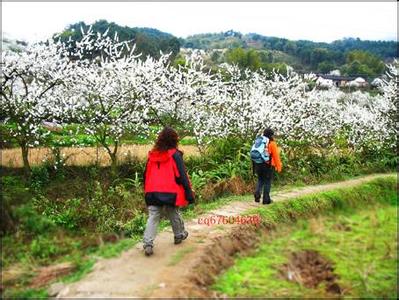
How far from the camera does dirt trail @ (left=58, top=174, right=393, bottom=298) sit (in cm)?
566

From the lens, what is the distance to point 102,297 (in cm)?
560

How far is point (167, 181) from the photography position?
23.6 feet

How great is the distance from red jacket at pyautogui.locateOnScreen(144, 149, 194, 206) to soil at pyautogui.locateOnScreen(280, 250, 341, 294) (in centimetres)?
207

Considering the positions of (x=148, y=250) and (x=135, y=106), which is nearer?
(x=148, y=250)

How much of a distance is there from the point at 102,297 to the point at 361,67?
99.1 meters

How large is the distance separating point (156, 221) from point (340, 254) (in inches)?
107

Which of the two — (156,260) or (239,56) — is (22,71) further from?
(239,56)

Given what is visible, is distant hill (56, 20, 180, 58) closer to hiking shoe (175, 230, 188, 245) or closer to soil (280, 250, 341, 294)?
hiking shoe (175, 230, 188, 245)

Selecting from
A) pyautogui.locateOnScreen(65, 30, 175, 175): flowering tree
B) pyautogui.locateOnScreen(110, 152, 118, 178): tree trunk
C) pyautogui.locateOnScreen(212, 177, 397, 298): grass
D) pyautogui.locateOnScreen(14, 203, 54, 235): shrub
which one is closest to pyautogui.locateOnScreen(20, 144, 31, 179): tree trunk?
pyautogui.locateOnScreen(65, 30, 175, 175): flowering tree

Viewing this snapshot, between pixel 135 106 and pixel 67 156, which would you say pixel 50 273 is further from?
pixel 67 156

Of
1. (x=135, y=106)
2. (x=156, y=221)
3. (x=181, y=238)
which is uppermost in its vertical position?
(x=135, y=106)

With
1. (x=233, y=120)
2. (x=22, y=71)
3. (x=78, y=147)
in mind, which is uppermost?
(x=22, y=71)

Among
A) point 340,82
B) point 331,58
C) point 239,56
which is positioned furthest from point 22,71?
point 331,58

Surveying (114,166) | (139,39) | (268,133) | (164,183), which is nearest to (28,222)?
(164,183)
